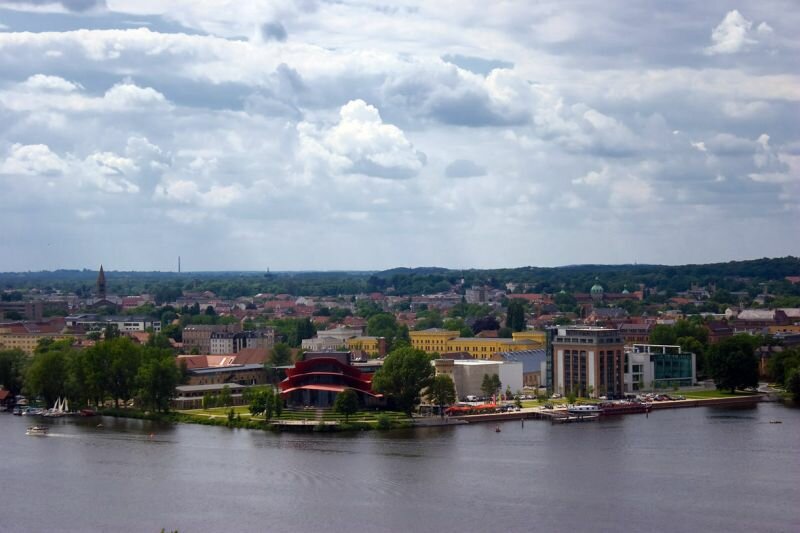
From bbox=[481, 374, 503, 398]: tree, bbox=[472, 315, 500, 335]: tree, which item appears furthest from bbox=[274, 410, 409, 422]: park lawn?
bbox=[472, 315, 500, 335]: tree

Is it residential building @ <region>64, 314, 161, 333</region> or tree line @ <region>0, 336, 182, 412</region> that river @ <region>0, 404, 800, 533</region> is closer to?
tree line @ <region>0, 336, 182, 412</region>

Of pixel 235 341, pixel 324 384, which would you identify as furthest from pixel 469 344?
pixel 324 384

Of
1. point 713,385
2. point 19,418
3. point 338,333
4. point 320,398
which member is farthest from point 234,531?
point 338,333

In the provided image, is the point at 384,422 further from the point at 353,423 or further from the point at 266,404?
the point at 266,404

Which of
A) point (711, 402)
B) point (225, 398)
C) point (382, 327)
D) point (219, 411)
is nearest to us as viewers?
point (219, 411)

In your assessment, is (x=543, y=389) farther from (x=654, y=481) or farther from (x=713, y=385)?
(x=654, y=481)

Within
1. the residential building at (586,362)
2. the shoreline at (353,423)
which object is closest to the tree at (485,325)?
the residential building at (586,362)

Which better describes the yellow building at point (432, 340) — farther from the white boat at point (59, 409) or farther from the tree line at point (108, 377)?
the white boat at point (59, 409)
